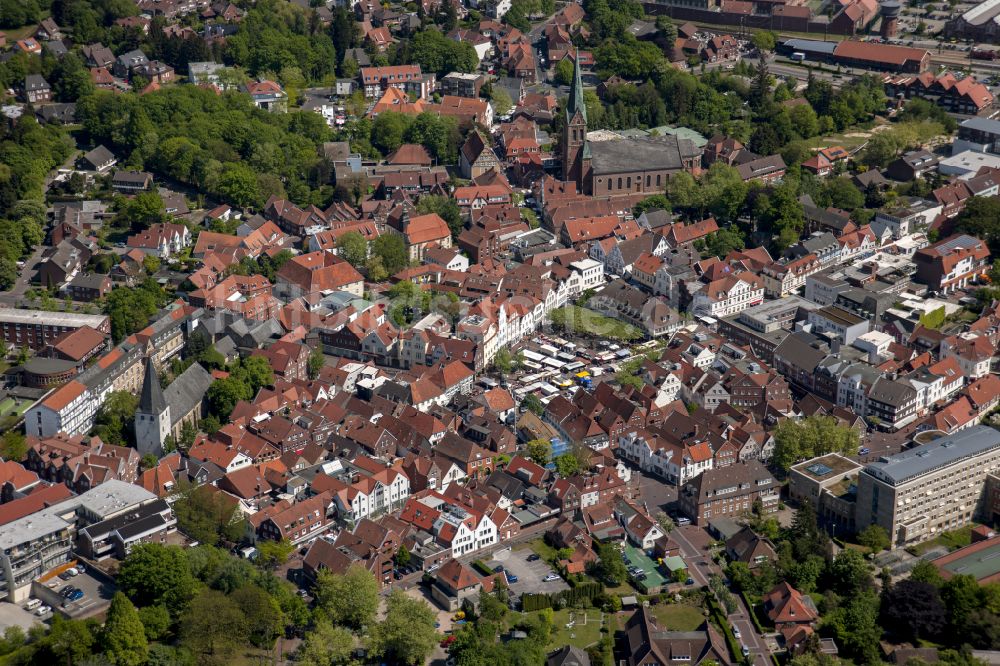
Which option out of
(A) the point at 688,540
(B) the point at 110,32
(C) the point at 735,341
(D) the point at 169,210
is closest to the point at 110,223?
(D) the point at 169,210

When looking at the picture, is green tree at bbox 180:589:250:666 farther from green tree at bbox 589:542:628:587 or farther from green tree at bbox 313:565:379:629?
green tree at bbox 589:542:628:587

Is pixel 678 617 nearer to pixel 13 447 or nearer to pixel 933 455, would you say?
pixel 933 455

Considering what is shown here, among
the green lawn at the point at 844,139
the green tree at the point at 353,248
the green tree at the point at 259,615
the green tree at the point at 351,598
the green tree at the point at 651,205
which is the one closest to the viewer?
the green tree at the point at 259,615

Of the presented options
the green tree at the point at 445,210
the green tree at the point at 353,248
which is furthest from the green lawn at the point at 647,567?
the green tree at the point at 445,210

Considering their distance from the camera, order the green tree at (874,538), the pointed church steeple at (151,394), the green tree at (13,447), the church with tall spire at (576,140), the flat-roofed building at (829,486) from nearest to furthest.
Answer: the green tree at (874,538), the flat-roofed building at (829,486), the green tree at (13,447), the pointed church steeple at (151,394), the church with tall spire at (576,140)

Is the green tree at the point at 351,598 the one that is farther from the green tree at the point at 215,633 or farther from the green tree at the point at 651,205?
the green tree at the point at 651,205

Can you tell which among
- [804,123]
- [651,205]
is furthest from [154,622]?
[804,123]

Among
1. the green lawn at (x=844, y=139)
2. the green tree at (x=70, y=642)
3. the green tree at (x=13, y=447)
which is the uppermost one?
the green lawn at (x=844, y=139)
